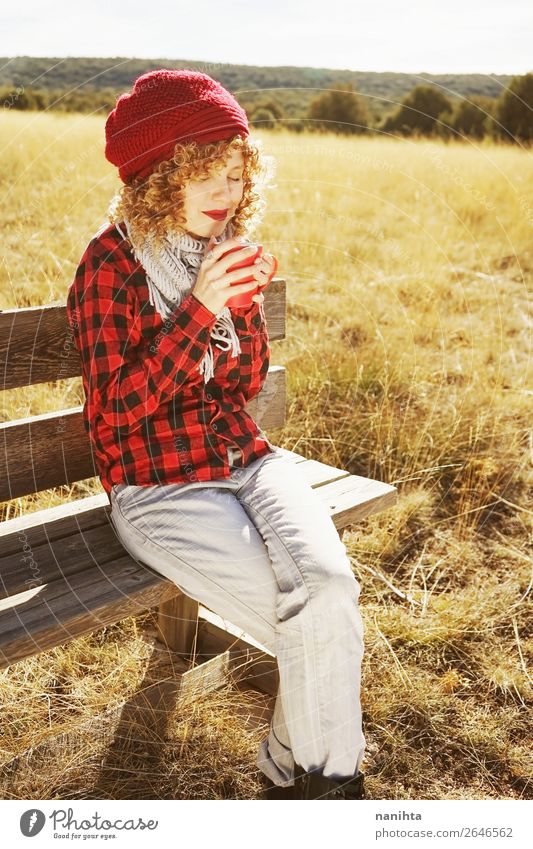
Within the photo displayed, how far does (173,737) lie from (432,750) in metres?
0.67

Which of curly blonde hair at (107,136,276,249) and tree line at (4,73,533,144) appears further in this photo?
tree line at (4,73,533,144)

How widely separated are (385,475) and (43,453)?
5.12 feet

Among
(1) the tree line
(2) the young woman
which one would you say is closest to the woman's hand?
(2) the young woman

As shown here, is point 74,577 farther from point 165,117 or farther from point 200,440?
point 165,117

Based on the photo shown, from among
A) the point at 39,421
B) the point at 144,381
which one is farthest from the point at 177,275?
the point at 39,421

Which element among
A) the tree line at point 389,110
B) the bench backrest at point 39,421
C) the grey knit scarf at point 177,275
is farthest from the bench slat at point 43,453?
the tree line at point 389,110

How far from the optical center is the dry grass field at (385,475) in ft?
6.81

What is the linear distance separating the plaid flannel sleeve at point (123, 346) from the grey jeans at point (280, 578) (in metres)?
0.22

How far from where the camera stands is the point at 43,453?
2086mm

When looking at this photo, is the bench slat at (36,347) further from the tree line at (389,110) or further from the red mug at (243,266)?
the tree line at (389,110)

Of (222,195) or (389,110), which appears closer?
(222,195)

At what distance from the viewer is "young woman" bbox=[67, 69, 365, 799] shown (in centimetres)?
169

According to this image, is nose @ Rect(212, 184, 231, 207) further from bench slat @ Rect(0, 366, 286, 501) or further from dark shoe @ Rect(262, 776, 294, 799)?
dark shoe @ Rect(262, 776, 294, 799)

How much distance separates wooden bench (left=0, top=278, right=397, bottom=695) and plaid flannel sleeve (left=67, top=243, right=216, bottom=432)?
0.25 meters
